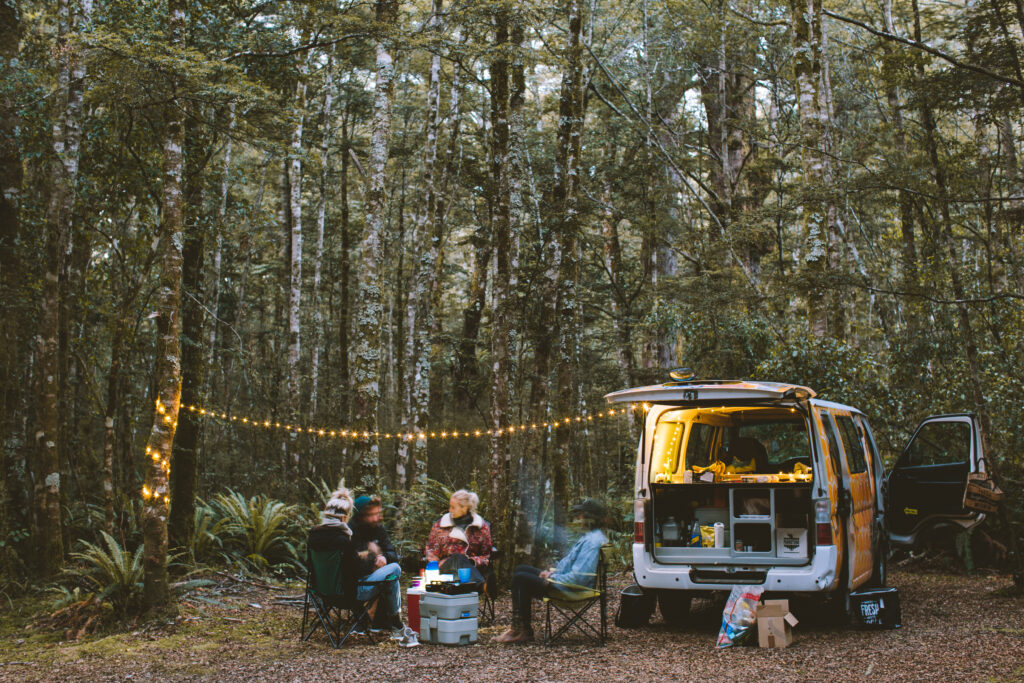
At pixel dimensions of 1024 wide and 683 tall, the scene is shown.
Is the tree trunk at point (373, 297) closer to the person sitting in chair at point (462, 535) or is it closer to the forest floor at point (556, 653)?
the forest floor at point (556, 653)

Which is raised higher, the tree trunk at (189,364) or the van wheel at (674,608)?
the tree trunk at (189,364)

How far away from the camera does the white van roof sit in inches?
231

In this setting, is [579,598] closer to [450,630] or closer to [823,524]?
[450,630]

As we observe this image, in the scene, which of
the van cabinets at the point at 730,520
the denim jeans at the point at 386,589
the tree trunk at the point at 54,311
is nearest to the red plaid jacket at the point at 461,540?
the denim jeans at the point at 386,589

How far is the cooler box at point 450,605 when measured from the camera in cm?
631

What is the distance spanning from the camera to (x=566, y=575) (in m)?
6.18

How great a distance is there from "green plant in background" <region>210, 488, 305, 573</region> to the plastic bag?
19.5ft

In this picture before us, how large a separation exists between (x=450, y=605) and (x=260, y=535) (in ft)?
15.4

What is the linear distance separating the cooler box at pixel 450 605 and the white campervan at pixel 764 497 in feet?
4.60

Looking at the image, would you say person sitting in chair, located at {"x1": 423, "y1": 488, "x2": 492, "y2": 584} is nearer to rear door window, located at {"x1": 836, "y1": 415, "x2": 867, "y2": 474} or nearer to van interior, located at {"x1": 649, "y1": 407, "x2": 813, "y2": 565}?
van interior, located at {"x1": 649, "y1": 407, "x2": 813, "y2": 565}

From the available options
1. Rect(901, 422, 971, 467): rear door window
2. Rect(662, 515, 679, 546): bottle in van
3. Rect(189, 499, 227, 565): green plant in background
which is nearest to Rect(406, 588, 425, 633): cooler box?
Rect(662, 515, 679, 546): bottle in van

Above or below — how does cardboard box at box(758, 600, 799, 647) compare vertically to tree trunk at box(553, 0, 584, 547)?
below

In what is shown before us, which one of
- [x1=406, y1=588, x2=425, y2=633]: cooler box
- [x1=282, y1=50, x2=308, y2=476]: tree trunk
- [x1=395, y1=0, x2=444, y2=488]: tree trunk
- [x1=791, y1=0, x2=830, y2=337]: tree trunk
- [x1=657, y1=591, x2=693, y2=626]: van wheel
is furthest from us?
[x1=282, y1=50, x2=308, y2=476]: tree trunk

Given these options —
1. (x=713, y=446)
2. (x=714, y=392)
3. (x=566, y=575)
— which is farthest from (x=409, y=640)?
(x=713, y=446)
